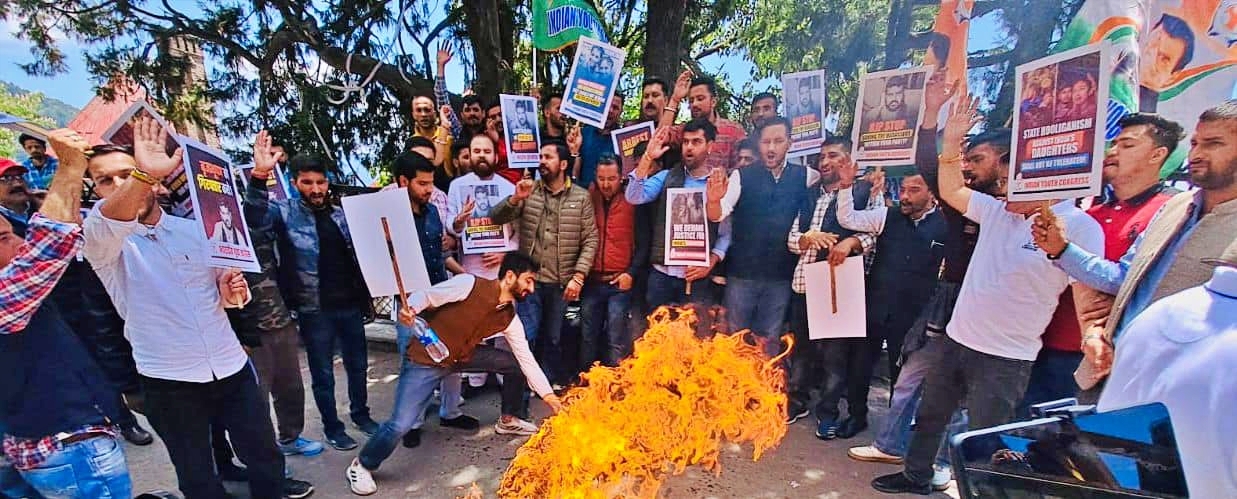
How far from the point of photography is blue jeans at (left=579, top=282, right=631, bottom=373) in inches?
186

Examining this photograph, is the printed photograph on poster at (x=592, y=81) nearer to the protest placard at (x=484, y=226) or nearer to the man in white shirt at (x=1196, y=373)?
the protest placard at (x=484, y=226)

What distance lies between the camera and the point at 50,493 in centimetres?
219

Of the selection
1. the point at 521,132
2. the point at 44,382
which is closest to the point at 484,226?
the point at 521,132

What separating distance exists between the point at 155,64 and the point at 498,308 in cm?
973

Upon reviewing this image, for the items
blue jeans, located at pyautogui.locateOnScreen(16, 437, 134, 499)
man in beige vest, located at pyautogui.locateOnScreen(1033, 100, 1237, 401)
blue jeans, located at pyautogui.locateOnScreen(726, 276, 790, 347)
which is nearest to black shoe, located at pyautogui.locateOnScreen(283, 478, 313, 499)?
blue jeans, located at pyautogui.locateOnScreen(16, 437, 134, 499)

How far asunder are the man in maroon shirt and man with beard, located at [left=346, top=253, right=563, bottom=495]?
2852 millimetres

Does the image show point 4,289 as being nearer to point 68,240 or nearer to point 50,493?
point 68,240

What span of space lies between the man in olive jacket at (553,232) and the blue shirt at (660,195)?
0.40 meters

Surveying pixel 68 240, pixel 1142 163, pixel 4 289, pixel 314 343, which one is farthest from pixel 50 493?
pixel 1142 163

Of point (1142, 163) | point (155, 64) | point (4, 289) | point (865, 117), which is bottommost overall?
point (4, 289)

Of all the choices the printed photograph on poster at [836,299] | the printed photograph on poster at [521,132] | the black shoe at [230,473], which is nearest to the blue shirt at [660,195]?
the printed photograph on poster at [836,299]

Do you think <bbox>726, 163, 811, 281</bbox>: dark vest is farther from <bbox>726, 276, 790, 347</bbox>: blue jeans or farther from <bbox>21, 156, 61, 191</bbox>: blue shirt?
<bbox>21, 156, 61, 191</bbox>: blue shirt

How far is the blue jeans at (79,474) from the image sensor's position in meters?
2.16

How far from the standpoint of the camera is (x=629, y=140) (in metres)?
4.93
